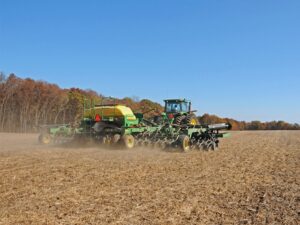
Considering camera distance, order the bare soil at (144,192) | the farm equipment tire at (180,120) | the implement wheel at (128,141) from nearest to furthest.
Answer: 1. the bare soil at (144,192)
2. the implement wheel at (128,141)
3. the farm equipment tire at (180,120)

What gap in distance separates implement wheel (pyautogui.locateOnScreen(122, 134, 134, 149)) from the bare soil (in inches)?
127

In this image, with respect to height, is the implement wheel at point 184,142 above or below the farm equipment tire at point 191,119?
below

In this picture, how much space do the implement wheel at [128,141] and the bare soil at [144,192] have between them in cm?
322

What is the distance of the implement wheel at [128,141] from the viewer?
1385 centimetres

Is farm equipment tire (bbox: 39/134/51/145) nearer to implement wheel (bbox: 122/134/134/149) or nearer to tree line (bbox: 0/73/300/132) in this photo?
implement wheel (bbox: 122/134/134/149)

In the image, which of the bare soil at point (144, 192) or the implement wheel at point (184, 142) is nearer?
the bare soil at point (144, 192)

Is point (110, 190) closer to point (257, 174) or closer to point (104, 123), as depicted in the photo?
point (257, 174)

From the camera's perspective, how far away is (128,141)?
1397 cm

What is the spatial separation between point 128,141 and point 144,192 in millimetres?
7508

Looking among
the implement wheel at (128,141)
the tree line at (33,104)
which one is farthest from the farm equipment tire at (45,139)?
the tree line at (33,104)

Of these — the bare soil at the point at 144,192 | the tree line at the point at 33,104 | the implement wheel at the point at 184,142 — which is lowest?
the bare soil at the point at 144,192

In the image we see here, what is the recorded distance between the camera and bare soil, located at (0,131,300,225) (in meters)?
5.04

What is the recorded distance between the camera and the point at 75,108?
153ft

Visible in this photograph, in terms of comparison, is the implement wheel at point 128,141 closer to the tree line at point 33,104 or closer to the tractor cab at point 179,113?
the tractor cab at point 179,113
